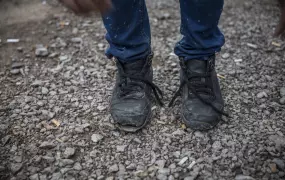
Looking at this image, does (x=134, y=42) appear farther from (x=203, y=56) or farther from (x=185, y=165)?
(x=185, y=165)

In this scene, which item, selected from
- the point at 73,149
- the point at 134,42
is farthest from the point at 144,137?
the point at 134,42

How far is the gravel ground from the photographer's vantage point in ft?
4.75

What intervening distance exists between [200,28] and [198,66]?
9.1 inches

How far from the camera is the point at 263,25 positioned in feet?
8.15

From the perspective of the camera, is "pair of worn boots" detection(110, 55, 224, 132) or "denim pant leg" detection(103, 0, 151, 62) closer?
"denim pant leg" detection(103, 0, 151, 62)

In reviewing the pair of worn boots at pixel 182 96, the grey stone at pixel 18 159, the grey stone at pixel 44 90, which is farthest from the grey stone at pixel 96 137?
the grey stone at pixel 44 90

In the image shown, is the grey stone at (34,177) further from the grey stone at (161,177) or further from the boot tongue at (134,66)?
the boot tongue at (134,66)

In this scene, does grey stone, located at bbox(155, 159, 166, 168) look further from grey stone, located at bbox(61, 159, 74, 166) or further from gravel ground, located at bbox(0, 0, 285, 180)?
grey stone, located at bbox(61, 159, 74, 166)

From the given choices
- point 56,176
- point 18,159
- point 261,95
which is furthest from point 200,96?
point 18,159

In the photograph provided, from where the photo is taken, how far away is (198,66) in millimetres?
1619

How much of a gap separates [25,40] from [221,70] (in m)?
1.47

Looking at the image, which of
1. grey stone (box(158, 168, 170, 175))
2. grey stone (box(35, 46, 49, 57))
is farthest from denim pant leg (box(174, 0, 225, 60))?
grey stone (box(35, 46, 49, 57))

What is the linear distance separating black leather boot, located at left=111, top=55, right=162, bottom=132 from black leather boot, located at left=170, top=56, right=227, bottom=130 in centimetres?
20

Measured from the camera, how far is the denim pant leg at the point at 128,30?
4.76ft
